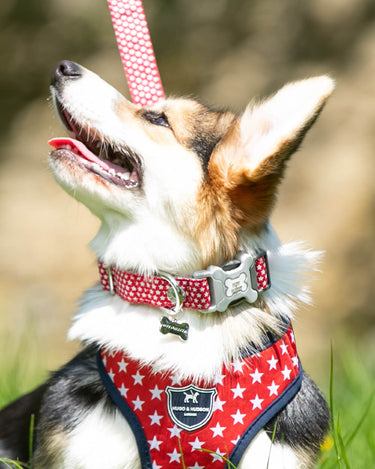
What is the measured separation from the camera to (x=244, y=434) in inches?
86.9

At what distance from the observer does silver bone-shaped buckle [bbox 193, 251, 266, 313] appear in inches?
88.9

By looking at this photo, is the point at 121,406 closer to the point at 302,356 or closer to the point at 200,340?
the point at 200,340

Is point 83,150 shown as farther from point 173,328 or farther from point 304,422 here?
point 304,422

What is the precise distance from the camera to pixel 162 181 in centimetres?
238

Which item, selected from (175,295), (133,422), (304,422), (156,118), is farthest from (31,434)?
(156,118)

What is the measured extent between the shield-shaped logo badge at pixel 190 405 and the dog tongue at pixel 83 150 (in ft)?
2.65

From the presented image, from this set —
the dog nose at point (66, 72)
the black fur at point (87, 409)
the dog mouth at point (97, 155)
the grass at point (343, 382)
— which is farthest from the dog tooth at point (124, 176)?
the grass at point (343, 382)

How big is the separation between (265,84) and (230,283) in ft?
14.8

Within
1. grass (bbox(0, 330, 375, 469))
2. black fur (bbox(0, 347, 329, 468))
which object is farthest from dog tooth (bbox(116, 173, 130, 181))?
grass (bbox(0, 330, 375, 469))

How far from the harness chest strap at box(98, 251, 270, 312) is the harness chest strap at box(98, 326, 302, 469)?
21 cm

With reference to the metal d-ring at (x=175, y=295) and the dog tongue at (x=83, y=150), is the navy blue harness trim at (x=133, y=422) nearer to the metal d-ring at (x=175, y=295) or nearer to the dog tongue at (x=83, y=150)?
the metal d-ring at (x=175, y=295)

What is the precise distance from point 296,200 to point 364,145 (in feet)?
2.62

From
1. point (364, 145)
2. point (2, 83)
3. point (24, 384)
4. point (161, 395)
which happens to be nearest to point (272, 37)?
point (364, 145)

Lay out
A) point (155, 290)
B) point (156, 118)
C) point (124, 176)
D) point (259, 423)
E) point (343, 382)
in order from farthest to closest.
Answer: point (343, 382), point (156, 118), point (124, 176), point (155, 290), point (259, 423)
